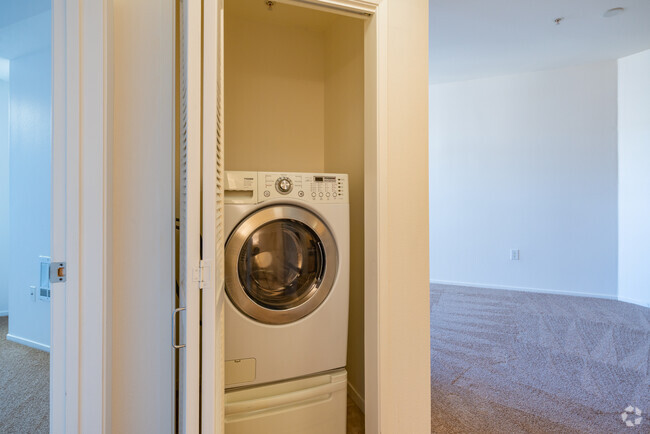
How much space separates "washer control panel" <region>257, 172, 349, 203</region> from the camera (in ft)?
4.84

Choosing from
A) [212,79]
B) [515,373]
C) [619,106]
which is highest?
[619,106]

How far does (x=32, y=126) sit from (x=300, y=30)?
2.03 metres

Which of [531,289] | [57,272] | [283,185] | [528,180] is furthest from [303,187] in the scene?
[531,289]

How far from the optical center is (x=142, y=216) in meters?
1.14

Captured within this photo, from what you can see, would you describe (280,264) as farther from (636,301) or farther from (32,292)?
(636,301)

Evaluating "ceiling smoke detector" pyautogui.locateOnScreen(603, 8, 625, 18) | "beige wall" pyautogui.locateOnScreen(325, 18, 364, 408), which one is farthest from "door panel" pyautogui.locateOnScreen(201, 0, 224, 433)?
"ceiling smoke detector" pyautogui.locateOnScreen(603, 8, 625, 18)

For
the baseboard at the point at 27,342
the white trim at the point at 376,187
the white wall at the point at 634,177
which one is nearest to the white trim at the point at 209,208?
the white trim at the point at 376,187

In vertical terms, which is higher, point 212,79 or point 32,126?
point 32,126

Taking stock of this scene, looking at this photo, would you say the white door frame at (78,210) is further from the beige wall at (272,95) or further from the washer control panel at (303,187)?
the beige wall at (272,95)

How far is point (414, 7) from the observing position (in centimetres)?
144

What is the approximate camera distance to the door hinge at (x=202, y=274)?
2.80ft

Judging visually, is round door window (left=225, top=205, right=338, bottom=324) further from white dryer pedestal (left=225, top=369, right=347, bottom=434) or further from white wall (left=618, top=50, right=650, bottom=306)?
white wall (left=618, top=50, right=650, bottom=306)

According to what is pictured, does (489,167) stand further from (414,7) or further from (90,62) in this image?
(90,62)

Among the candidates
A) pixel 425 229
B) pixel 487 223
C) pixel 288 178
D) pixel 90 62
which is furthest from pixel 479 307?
pixel 90 62
